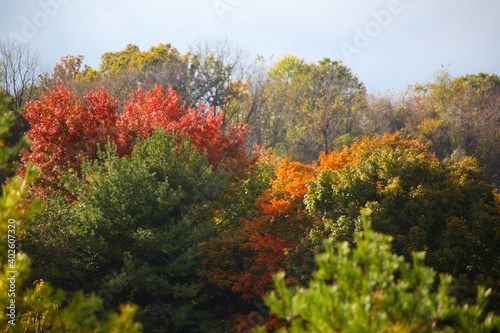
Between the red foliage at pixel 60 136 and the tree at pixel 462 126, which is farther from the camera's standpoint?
the tree at pixel 462 126

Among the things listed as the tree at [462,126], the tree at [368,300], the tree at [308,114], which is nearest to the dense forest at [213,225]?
the tree at [368,300]

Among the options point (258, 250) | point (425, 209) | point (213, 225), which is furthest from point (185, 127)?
point (425, 209)

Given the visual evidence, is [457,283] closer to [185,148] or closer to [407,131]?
[185,148]

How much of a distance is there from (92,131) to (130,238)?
592cm

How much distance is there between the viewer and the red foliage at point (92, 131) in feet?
55.1

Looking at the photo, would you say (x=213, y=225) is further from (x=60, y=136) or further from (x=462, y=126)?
(x=462, y=126)

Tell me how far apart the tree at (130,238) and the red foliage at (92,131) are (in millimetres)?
2852

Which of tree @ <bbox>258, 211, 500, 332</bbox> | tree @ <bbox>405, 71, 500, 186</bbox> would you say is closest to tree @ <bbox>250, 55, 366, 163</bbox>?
tree @ <bbox>405, 71, 500, 186</bbox>

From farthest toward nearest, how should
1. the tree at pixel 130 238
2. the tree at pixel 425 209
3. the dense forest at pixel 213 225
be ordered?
1. the tree at pixel 130 238
2. the tree at pixel 425 209
3. the dense forest at pixel 213 225

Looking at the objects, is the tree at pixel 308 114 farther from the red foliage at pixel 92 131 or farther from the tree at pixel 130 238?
the tree at pixel 130 238

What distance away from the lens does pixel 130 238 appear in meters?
13.5

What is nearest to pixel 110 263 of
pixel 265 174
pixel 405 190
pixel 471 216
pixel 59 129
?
pixel 59 129

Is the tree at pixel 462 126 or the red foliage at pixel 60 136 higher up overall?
the red foliage at pixel 60 136

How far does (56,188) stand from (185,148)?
20.8ft
